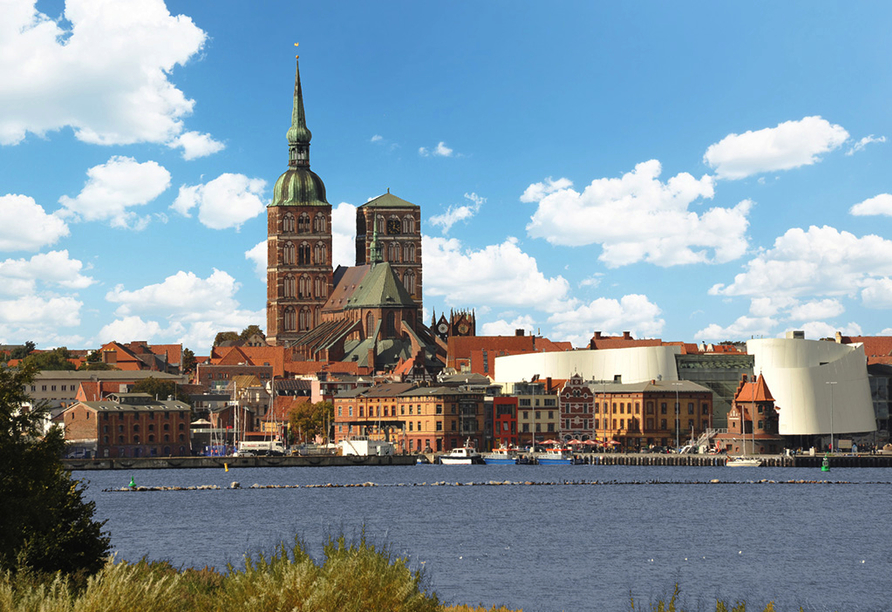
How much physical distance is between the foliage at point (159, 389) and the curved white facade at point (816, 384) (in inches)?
3168

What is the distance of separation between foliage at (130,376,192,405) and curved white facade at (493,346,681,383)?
45.6 m

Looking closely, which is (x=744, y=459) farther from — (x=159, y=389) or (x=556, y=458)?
(x=159, y=389)

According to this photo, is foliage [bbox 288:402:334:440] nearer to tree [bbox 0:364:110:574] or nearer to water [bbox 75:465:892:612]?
water [bbox 75:465:892:612]

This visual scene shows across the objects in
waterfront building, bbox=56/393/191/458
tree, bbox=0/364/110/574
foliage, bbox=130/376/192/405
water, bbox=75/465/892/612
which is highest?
foliage, bbox=130/376/192/405

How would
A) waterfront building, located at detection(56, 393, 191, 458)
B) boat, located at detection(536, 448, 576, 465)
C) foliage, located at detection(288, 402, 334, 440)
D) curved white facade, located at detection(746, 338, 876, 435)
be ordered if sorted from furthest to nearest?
foliage, located at detection(288, 402, 334, 440)
waterfront building, located at detection(56, 393, 191, 458)
curved white facade, located at detection(746, 338, 876, 435)
boat, located at detection(536, 448, 576, 465)

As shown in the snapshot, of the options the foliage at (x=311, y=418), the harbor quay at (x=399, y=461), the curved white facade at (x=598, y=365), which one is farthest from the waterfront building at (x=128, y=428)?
the curved white facade at (x=598, y=365)

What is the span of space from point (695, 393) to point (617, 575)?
108360 mm

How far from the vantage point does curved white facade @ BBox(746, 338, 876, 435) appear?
487 feet

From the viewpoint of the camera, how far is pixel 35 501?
28453 millimetres

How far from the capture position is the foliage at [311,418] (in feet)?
575

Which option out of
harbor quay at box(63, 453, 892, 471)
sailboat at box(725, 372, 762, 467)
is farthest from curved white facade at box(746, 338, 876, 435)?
harbor quay at box(63, 453, 892, 471)

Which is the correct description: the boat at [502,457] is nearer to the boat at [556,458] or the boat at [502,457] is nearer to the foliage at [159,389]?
the boat at [556,458]

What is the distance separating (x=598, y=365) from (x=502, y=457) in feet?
87.1

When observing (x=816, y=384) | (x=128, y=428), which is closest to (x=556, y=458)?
(x=816, y=384)
